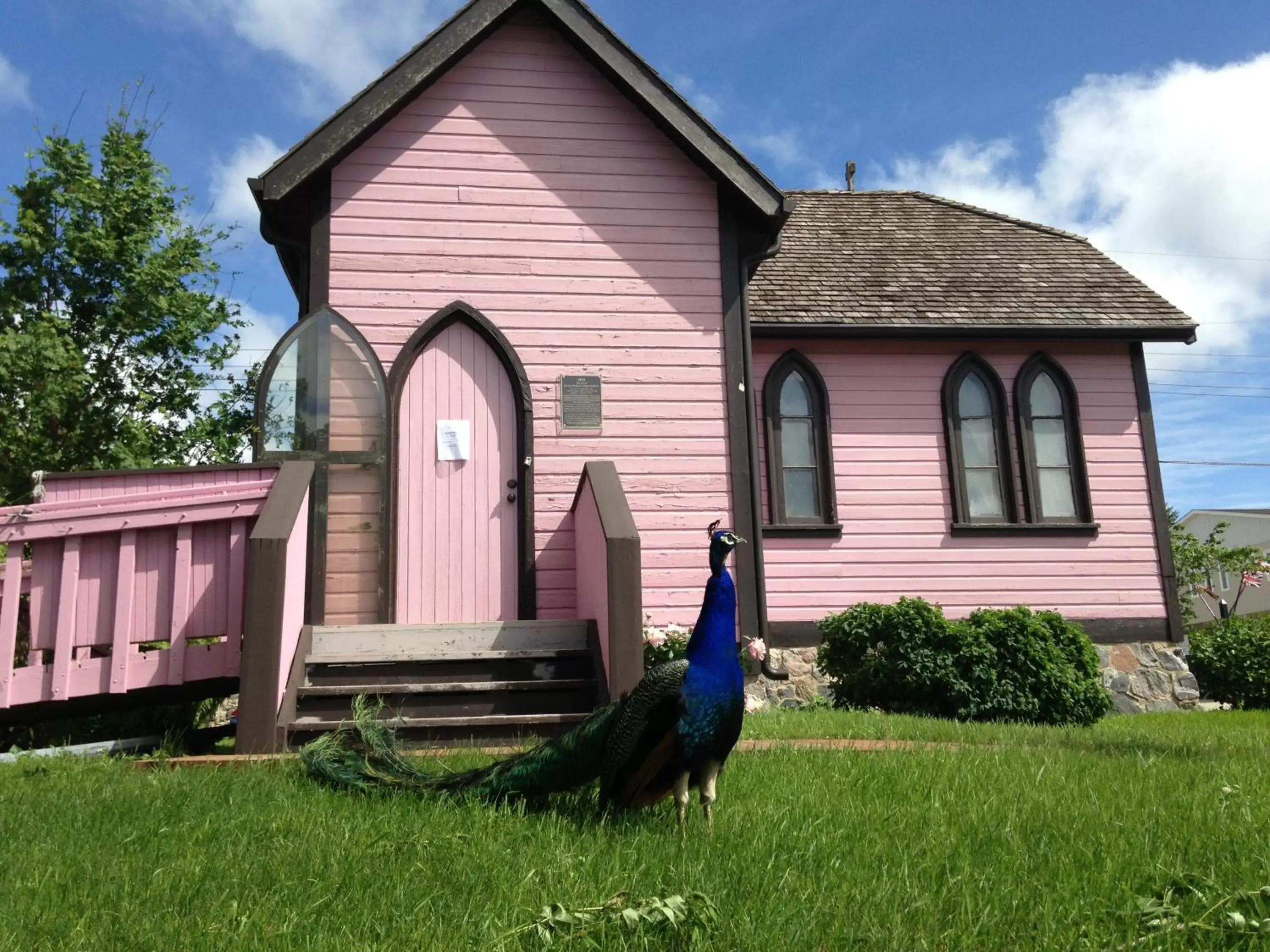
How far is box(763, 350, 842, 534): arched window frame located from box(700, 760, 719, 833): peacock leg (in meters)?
7.05

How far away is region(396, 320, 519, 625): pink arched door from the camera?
26.0ft

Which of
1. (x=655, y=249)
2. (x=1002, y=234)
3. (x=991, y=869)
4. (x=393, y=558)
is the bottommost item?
(x=991, y=869)

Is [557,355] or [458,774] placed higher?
[557,355]

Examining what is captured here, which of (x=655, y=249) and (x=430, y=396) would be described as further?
(x=655, y=249)

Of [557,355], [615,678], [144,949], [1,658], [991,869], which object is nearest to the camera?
[144,949]

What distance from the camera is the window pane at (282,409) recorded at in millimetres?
7426

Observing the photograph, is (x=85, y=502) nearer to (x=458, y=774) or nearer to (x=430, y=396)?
(x=430, y=396)

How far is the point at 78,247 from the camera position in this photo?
13.3 meters

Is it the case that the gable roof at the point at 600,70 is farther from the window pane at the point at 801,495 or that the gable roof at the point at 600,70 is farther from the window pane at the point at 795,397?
the window pane at the point at 801,495

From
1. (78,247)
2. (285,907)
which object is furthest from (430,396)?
(78,247)

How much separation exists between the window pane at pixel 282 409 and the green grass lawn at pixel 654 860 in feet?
10.9

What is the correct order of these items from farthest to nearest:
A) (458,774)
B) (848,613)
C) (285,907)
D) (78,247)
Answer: (78,247) < (848,613) < (458,774) < (285,907)

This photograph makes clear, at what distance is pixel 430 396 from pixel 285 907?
6007 mm

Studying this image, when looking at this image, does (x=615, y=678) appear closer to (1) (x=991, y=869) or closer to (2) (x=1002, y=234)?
(1) (x=991, y=869)
